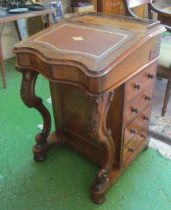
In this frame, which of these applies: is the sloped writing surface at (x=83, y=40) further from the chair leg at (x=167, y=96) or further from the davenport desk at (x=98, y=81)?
the chair leg at (x=167, y=96)

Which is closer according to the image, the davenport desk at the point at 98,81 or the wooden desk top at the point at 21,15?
the davenport desk at the point at 98,81

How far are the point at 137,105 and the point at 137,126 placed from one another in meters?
0.15

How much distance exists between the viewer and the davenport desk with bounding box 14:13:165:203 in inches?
38.8

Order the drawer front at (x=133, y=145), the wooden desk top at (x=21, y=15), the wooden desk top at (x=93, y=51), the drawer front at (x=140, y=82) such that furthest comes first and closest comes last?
the wooden desk top at (x=21, y=15) → the drawer front at (x=133, y=145) → the drawer front at (x=140, y=82) → the wooden desk top at (x=93, y=51)

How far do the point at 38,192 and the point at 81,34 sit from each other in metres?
0.91

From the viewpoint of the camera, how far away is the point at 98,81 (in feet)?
3.01

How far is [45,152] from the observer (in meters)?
1.62

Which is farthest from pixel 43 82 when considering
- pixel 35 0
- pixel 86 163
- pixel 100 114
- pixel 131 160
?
pixel 100 114

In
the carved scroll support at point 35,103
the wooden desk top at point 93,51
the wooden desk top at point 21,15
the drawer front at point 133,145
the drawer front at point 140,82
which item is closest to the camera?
the wooden desk top at point 93,51

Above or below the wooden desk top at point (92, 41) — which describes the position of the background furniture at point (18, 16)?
below

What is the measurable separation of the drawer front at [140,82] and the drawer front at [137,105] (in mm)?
34

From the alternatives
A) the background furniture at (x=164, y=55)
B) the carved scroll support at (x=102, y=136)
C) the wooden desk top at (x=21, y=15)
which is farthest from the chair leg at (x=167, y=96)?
the wooden desk top at (x=21, y=15)

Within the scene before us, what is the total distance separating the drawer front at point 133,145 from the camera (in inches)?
55.9

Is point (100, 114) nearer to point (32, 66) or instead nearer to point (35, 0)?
point (32, 66)
